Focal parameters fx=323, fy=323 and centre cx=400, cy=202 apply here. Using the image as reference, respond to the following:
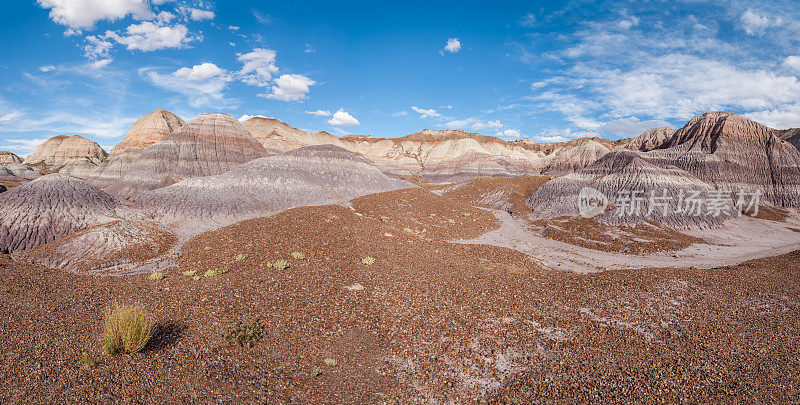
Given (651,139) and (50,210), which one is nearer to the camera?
(50,210)

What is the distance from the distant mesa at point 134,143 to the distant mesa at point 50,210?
41.6 m

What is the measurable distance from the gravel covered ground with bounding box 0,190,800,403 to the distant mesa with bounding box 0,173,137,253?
3715 millimetres

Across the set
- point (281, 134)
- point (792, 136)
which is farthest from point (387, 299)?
point (281, 134)

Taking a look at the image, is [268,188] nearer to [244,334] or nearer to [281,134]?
[244,334]

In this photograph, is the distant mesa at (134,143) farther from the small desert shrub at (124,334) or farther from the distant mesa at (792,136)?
the distant mesa at (792,136)

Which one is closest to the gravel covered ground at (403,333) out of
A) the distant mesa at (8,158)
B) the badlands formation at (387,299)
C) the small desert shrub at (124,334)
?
the badlands formation at (387,299)

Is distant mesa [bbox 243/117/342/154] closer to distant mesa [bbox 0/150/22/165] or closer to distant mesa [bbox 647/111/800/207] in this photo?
distant mesa [bbox 0/150/22/165]

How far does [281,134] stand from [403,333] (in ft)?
331

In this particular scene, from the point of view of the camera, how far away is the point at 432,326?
33.1 feet

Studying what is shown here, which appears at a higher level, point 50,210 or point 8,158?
point 8,158

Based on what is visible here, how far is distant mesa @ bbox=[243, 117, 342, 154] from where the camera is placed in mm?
94562

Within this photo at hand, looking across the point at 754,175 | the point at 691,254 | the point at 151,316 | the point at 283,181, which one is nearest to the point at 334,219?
the point at 151,316

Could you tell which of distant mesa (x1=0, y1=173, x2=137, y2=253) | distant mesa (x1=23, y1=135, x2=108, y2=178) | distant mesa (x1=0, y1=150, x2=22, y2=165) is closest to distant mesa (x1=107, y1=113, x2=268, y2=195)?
distant mesa (x1=0, y1=173, x2=137, y2=253)

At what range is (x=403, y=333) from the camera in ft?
31.8
